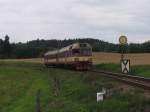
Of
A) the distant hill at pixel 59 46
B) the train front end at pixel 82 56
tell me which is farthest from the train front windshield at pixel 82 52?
the distant hill at pixel 59 46

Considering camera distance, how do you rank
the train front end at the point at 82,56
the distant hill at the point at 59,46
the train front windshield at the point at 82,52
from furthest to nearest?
the distant hill at the point at 59,46, the train front windshield at the point at 82,52, the train front end at the point at 82,56

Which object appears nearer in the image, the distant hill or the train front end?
the train front end

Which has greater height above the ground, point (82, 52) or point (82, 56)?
point (82, 52)

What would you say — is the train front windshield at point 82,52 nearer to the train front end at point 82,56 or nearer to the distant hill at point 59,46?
the train front end at point 82,56

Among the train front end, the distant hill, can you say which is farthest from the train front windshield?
the distant hill

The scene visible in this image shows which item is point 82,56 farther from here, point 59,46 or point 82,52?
point 59,46

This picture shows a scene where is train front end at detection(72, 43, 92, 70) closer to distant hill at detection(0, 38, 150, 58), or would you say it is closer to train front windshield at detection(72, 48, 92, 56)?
train front windshield at detection(72, 48, 92, 56)

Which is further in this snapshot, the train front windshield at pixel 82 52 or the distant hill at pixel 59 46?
the distant hill at pixel 59 46

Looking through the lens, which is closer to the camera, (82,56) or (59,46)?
(82,56)

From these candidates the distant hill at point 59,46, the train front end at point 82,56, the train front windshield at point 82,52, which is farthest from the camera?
the distant hill at point 59,46

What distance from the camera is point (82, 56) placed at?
180ft

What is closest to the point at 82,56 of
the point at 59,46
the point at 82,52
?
the point at 82,52

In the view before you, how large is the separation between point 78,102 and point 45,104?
141 inches

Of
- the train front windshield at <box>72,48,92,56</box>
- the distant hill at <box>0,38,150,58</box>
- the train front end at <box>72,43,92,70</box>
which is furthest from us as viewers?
the distant hill at <box>0,38,150,58</box>
